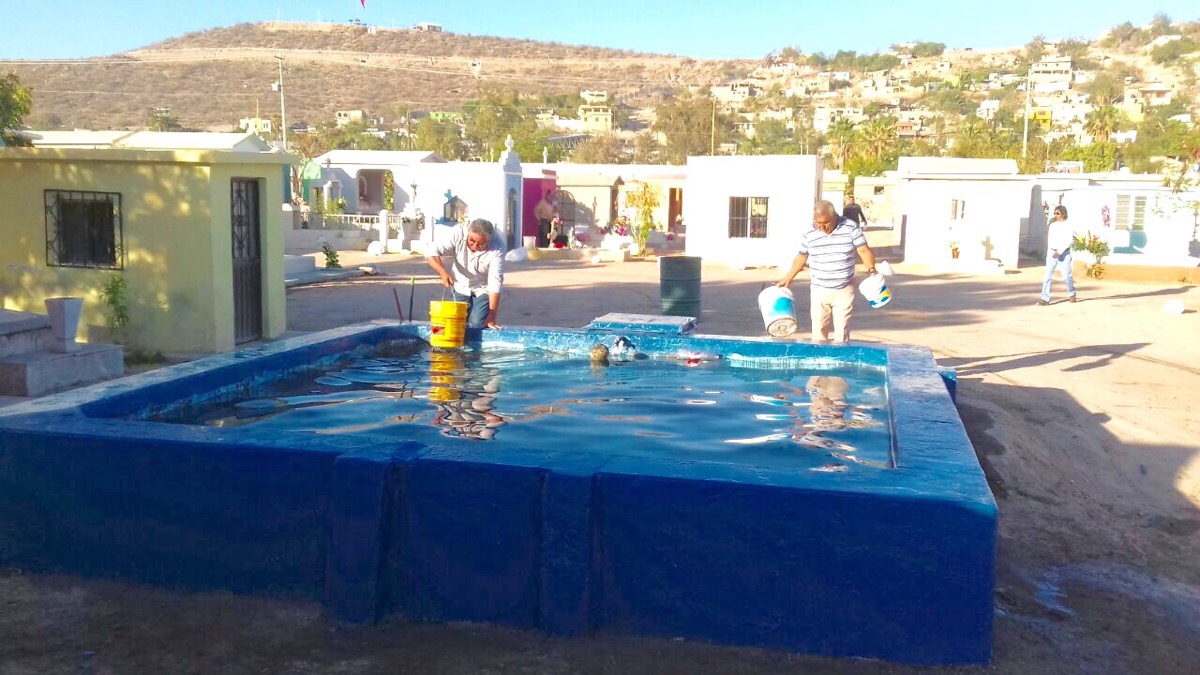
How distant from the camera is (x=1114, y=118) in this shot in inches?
2495

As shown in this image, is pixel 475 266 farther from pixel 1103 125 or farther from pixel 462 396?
pixel 1103 125

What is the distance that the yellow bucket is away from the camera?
9.20 meters

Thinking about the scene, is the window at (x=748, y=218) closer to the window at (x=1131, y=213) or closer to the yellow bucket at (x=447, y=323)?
the window at (x=1131, y=213)

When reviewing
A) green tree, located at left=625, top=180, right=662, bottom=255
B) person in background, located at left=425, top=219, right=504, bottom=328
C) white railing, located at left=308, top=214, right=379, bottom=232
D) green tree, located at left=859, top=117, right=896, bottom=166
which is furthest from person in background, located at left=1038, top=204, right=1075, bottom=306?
green tree, located at left=859, top=117, right=896, bottom=166

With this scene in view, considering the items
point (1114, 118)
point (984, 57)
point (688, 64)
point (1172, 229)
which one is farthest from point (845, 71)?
point (1172, 229)

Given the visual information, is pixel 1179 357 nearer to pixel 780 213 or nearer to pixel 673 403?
pixel 673 403

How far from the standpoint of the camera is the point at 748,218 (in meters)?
27.9

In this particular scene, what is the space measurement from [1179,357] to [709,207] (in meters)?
16.2

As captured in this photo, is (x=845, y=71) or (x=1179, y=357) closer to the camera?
(x=1179, y=357)

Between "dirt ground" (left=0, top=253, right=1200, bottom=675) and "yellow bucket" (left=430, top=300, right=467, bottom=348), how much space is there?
4270 mm

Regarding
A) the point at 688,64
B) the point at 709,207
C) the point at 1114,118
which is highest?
the point at 688,64

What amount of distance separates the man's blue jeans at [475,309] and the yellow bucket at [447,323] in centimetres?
33

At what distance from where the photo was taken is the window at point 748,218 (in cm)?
2777

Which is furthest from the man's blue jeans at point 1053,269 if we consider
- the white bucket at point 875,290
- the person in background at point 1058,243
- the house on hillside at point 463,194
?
the house on hillside at point 463,194
